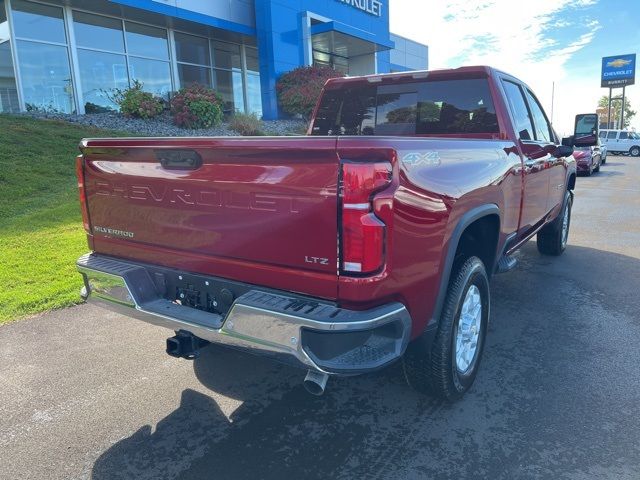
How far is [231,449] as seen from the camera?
8.98ft

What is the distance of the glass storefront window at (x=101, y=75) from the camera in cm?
1600

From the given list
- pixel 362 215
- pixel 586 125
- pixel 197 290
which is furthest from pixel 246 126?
pixel 362 215

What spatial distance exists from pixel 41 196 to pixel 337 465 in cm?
828

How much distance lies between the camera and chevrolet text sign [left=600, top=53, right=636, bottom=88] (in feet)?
185

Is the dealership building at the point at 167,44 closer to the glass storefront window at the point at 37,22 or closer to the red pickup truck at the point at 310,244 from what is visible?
the glass storefront window at the point at 37,22

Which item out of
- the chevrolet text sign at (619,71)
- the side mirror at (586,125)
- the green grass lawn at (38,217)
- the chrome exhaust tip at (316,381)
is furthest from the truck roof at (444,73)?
the chevrolet text sign at (619,71)

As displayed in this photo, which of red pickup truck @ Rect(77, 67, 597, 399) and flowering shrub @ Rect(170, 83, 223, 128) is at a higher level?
flowering shrub @ Rect(170, 83, 223, 128)

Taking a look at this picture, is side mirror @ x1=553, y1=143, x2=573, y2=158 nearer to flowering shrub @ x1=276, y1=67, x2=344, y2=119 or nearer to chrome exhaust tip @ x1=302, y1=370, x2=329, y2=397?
chrome exhaust tip @ x1=302, y1=370, x2=329, y2=397

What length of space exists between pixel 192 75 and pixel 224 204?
18457mm

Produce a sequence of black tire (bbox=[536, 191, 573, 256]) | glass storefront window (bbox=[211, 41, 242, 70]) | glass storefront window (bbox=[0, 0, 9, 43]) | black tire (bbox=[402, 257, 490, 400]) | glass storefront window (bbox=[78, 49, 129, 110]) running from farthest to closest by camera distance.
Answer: glass storefront window (bbox=[211, 41, 242, 70]) < glass storefront window (bbox=[78, 49, 129, 110]) < glass storefront window (bbox=[0, 0, 9, 43]) < black tire (bbox=[536, 191, 573, 256]) < black tire (bbox=[402, 257, 490, 400])

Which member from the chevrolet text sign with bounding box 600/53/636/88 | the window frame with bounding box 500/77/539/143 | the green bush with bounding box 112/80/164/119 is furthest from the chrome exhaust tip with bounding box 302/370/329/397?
the chevrolet text sign with bounding box 600/53/636/88

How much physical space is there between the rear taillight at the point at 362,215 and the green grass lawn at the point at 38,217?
12.4ft

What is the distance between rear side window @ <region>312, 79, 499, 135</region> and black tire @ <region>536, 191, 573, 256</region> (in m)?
2.68

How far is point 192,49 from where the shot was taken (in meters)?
19.4
